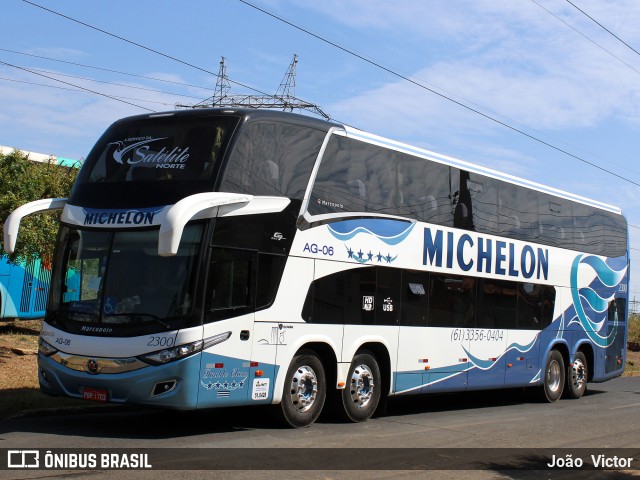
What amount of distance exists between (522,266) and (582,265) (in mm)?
3009

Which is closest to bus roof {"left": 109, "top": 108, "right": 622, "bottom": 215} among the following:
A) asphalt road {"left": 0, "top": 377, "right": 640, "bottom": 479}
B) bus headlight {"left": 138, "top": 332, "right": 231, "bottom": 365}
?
bus headlight {"left": 138, "top": 332, "right": 231, "bottom": 365}

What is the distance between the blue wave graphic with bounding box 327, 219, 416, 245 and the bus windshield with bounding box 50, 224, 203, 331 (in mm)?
2724

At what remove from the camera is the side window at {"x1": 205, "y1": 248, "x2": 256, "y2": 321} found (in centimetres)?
1098

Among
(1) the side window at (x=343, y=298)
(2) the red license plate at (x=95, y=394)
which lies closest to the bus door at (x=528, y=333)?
(1) the side window at (x=343, y=298)

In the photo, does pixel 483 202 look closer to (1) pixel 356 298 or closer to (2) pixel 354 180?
(2) pixel 354 180

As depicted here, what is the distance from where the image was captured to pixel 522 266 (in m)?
17.6

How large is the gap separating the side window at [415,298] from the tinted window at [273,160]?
291 cm

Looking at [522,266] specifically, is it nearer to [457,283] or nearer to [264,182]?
[457,283]

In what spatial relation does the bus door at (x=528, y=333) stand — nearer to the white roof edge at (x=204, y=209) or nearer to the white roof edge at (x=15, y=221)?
the white roof edge at (x=204, y=209)

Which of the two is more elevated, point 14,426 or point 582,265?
point 582,265

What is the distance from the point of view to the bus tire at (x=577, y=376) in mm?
19875

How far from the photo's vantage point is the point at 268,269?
11.8 m

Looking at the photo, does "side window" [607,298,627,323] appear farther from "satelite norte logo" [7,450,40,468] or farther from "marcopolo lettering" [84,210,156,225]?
"satelite norte logo" [7,450,40,468]

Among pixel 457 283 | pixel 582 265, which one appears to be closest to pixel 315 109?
pixel 582 265
